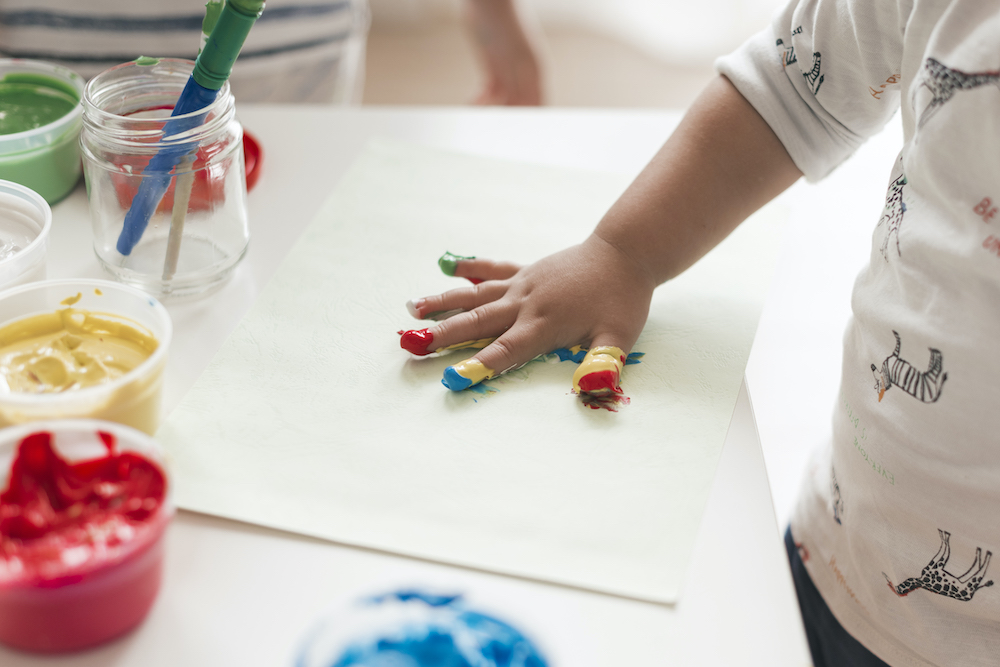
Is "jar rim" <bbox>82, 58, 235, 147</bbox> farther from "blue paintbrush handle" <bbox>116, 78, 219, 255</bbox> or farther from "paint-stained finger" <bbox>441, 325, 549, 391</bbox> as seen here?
"paint-stained finger" <bbox>441, 325, 549, 391</bbox>

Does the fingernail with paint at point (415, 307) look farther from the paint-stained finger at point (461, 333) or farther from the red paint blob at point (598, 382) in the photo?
the red paint blob at point (598, 382)

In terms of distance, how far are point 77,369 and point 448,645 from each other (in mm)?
244

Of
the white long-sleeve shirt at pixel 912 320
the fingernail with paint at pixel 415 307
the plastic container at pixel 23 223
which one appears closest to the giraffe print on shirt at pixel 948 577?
the white long-sleeve shirt at pixel 912 320

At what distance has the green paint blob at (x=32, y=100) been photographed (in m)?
0.62

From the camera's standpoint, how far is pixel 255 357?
0.51m

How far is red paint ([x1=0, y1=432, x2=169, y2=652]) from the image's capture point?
321 millimetres

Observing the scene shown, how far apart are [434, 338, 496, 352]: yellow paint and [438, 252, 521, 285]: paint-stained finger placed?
62 mm

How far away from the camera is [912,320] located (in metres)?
0.47

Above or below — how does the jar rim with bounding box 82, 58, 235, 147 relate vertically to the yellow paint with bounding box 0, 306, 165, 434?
above

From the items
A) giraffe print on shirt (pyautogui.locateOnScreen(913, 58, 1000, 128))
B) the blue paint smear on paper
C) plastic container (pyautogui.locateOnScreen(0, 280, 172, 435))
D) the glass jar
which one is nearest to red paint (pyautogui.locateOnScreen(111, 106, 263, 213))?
the glass jar

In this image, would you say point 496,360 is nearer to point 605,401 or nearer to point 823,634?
point 605,401

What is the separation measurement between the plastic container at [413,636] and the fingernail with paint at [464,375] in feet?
0.46

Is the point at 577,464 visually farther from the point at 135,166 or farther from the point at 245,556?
the point at 135,166

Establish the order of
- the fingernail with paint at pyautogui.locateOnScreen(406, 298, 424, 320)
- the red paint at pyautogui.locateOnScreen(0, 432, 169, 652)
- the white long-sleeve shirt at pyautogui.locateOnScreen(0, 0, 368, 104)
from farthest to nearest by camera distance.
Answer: the white long-sleeve shirt at pyautogui.locateOnScreen(0, 0, 368, 104)
the fingernail with paint at pyautogui.locateOnScreen(406, 298, 424, 320)
the red paint at pyautogui.locateOnScreen(0, 432, 169, 652)
